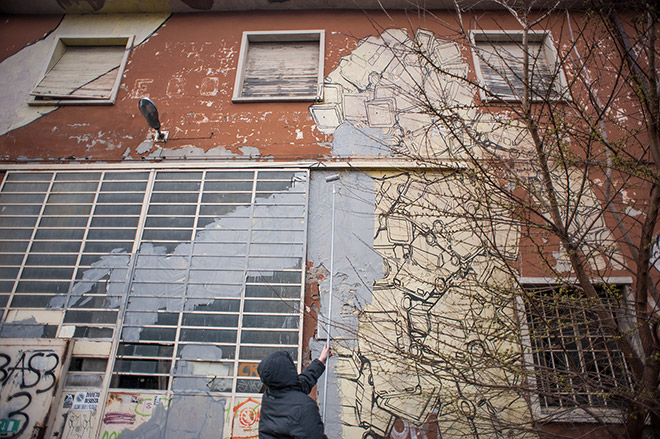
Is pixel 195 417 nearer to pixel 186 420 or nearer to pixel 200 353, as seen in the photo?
pixel 186 420

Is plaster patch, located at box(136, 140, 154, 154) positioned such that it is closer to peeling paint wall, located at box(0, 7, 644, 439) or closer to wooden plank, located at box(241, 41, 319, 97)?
peeling paint wall, located at box(0, 7, 644, 439)

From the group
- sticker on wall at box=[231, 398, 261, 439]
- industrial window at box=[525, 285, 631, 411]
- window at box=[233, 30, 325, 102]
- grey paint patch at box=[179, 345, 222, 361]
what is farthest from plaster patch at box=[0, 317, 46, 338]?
industrial window at box=[525, 285, 631, 411]

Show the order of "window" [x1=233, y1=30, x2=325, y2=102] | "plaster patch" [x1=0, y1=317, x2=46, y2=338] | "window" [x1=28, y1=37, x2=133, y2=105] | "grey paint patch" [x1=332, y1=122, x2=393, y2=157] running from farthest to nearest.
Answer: "window" [x1=28, y1=37, x2=133, y2=105] → "window" [x1=233, y1=30, x2=325, y2=102] → "grey paint patch" [x1=332, y1=122, x2=393, y2=157] → "plaster patch" [x1=0, y1=317, x2=46, y2=338]

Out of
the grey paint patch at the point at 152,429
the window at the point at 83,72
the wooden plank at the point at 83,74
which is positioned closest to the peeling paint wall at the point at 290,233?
the grey paint patch at the point at 152,429

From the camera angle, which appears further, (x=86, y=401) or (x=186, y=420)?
A: (x=86, y=401)

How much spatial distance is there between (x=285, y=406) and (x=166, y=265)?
9.23 feet

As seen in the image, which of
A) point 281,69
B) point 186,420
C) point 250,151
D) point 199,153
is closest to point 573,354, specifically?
point 186,420

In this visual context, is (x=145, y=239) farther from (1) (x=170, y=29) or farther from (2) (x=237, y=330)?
(1) (x=170, y=29)

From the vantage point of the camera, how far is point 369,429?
4672mm

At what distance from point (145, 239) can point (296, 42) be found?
163 inches

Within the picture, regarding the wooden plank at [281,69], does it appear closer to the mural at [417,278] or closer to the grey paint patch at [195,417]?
the mural at [417,278]

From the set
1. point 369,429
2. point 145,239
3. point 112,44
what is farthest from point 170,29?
point 369,429

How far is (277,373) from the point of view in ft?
11.6

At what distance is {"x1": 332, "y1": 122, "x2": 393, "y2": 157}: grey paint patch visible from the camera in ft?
19.6
